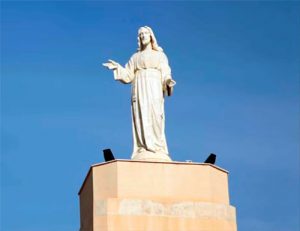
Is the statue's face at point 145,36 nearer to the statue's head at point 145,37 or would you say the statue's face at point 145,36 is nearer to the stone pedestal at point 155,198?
the statue's head at point 145,37

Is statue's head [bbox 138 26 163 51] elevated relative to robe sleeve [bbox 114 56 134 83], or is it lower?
elevated

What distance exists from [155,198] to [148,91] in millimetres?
2834

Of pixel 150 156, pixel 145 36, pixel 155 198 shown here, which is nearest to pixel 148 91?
pixel 145 36

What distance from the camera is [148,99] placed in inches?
784

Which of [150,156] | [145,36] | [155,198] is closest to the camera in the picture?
[155,198]

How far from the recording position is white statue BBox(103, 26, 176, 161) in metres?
19.6

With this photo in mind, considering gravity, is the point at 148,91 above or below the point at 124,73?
below

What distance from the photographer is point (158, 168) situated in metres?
19.0

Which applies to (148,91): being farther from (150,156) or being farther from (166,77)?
(150,156)

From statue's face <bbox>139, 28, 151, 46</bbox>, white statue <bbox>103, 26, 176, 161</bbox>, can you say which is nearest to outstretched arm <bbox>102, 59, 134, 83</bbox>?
white statue <bbox>103, 26, 176, 161</bbox>

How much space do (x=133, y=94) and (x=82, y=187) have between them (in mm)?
2658

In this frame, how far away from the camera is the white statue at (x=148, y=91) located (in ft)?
64.4

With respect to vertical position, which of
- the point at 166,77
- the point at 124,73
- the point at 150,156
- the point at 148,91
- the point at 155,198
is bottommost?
the point at 155,198

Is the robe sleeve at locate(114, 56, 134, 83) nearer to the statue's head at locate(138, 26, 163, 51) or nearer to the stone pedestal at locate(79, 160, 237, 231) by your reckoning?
the statue's head at locate(138, 26, 163, 51)
